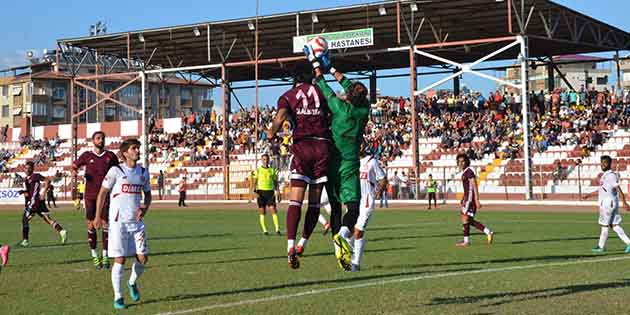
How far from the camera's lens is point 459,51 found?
51562mm

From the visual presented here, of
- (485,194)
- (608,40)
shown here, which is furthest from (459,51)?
(485,194)

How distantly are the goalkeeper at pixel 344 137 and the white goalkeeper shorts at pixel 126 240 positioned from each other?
2.28 meters

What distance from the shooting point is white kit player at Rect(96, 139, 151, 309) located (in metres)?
9.69

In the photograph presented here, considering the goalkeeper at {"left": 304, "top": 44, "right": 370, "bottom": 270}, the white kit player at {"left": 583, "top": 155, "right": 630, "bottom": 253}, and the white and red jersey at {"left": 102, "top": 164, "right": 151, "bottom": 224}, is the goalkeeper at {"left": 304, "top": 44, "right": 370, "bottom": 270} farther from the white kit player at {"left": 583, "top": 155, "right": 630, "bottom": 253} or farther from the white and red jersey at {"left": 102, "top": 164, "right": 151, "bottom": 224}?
the white kit player at {"left": 583, "top": 155, "right": 630, "bottom": 253}

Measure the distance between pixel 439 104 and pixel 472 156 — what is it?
33.8 feet

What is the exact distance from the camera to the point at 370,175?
15.3 meters

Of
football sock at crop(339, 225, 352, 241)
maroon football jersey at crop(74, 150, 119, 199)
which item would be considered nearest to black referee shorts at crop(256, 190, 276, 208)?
maroon football jersey at crop(74, 150, 119, 199)

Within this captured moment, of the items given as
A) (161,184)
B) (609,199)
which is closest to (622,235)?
(609,199)

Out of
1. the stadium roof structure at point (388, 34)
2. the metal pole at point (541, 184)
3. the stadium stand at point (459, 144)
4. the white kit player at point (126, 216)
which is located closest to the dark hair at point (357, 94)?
the white kit player at point (126, 216)

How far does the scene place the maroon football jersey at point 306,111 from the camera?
32.4 ft

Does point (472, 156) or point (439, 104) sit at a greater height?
point (439, 104)

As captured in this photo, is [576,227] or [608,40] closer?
[576,227]

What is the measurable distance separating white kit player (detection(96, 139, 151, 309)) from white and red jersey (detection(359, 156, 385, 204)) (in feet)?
17.4

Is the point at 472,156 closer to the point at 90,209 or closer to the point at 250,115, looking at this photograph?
the point at 250,115
